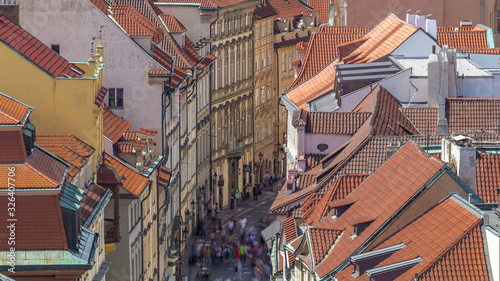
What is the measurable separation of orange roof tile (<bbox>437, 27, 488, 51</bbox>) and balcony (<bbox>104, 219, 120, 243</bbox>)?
1281 inches

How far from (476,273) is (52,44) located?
1209 inches

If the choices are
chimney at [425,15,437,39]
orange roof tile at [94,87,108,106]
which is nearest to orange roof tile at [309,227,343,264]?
orange roof tile at [94,87,108,106]

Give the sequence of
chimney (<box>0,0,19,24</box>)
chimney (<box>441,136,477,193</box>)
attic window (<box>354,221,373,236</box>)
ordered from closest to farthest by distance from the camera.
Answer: attic window (<box>354,221,373,236</box>), chimney (<box>441,136,477,193</box>), chimney (<box>0,0,19,24</box>)

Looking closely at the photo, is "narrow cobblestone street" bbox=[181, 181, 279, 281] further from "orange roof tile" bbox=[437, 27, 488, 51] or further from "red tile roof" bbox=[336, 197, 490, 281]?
"red tile roof" bbox=[336, 197, 490, 281]

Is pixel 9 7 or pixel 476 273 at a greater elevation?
pixel 9 7

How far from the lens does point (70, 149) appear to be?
54.5m

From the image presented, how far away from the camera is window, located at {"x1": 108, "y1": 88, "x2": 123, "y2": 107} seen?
75438 mm

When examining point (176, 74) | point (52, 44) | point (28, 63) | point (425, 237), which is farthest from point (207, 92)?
point (425, 237)

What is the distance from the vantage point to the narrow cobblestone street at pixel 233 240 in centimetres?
8781

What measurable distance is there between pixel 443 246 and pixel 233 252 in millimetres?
43257

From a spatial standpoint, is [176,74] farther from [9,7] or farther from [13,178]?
[13,178]

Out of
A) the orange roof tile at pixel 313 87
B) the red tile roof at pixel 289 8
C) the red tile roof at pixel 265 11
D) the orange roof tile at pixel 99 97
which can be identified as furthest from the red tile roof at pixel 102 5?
the red tile roof at pixel 289 8

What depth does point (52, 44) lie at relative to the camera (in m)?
74.1

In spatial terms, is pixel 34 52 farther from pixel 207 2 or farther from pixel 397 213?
pixel 207 2
